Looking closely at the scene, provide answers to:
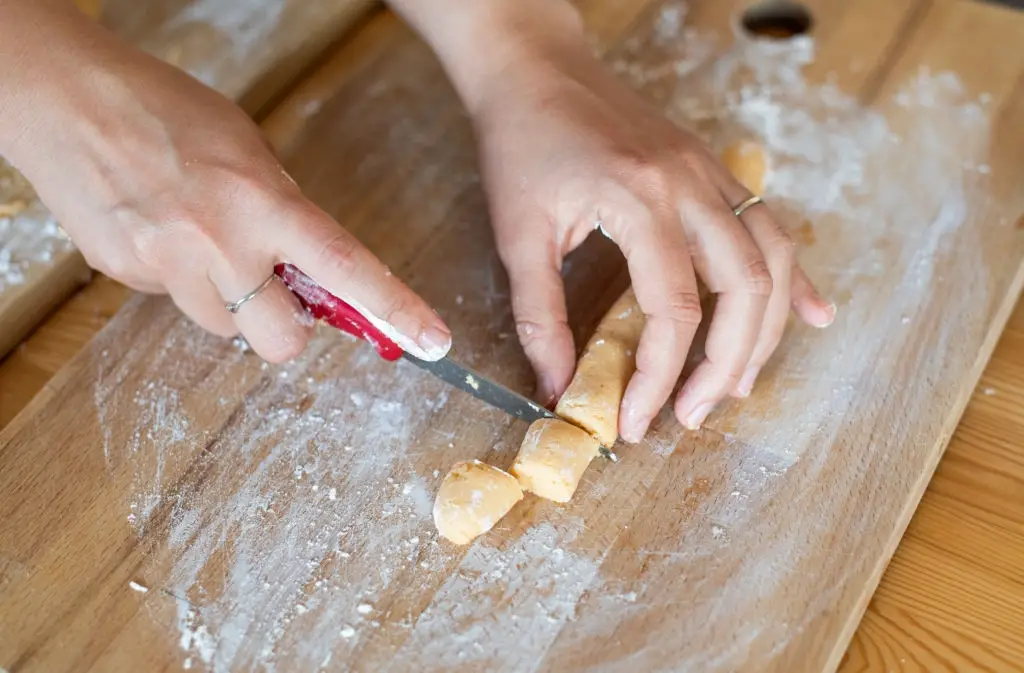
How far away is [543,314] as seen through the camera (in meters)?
1.27

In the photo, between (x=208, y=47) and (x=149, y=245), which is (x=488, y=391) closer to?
(x=149, y=245)

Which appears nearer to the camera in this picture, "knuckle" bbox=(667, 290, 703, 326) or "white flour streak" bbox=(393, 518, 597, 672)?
"white flour streak" bbox=(393, 518, 597, 672)

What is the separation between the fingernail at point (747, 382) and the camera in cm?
128

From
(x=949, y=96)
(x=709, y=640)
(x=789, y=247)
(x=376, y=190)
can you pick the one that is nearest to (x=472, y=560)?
(x=709, y=640)

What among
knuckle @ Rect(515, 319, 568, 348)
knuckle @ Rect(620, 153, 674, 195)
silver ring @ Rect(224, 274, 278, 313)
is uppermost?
silver ring @ Rect(224, 274, 278, 313)

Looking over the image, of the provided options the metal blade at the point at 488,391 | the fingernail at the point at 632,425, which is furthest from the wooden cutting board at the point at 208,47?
the fingernail at the point at 632,425

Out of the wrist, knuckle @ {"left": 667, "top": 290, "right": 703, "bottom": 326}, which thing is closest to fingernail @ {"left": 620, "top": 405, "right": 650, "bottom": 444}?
knuckle @ {"left": 667, "top": 290, "right": 703, "bottom": 326}

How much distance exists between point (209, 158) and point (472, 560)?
59 centimetres

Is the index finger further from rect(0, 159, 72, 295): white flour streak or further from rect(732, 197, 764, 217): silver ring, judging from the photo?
rect(0, 159, 72, 295): white flour streak

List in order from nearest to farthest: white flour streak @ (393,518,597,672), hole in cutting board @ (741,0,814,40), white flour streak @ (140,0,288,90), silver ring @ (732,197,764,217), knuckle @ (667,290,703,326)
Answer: white flour streak @ (393,518,597,672) → knuckle @ (667,290,703,326) → silver ring @ (732,197,764,217) → white flour streak @ (140,0,288,90) → hole in cutting board @ (741,0,814,40)

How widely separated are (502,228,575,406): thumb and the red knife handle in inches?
6.9

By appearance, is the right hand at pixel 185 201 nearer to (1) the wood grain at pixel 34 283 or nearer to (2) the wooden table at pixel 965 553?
(1) the wood grain at pixel 34 283

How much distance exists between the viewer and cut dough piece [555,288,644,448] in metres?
1.21

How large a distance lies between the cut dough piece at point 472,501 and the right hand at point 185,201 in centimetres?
16
